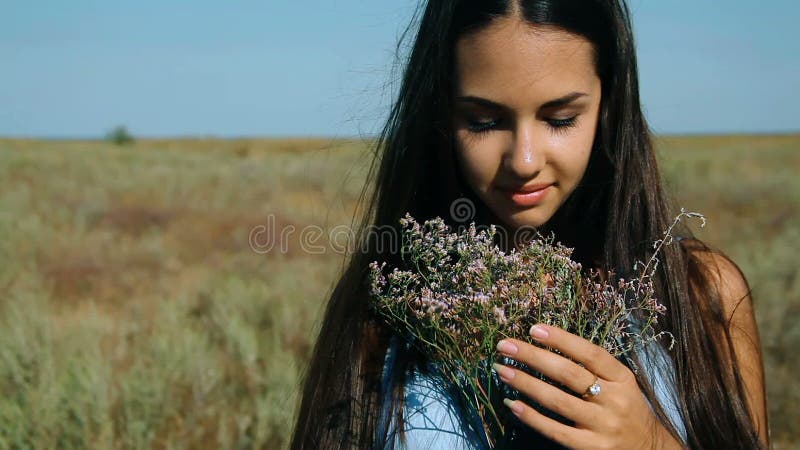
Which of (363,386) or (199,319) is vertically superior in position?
(363,386)

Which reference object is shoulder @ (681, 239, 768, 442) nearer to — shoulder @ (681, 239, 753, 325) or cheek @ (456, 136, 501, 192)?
shoulder @ (681, 239, 753, 325)

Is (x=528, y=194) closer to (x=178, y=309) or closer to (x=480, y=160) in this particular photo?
(x=480, y=160)

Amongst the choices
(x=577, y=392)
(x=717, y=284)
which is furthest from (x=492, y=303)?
(x=717, y=284)

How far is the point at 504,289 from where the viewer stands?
55.8 inches

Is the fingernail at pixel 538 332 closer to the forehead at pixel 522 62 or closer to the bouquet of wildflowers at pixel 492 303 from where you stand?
the bouquet of wildflowers at pixel 492 303

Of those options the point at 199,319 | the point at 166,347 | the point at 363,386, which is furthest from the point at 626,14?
the point at 199,319

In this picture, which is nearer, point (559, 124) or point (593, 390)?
point (593, 390)

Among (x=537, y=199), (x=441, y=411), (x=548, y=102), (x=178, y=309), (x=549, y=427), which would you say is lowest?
(x=178, y=309)

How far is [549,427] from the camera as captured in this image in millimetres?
1426

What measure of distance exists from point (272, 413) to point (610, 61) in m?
2.63

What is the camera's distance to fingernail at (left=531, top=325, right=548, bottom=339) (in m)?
1.38

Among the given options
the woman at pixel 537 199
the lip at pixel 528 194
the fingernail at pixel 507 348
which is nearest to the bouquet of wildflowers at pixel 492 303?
the fingernail at pixel 507 348

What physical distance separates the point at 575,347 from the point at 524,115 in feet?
1.86

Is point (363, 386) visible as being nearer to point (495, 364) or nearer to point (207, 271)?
point (495, 364)
